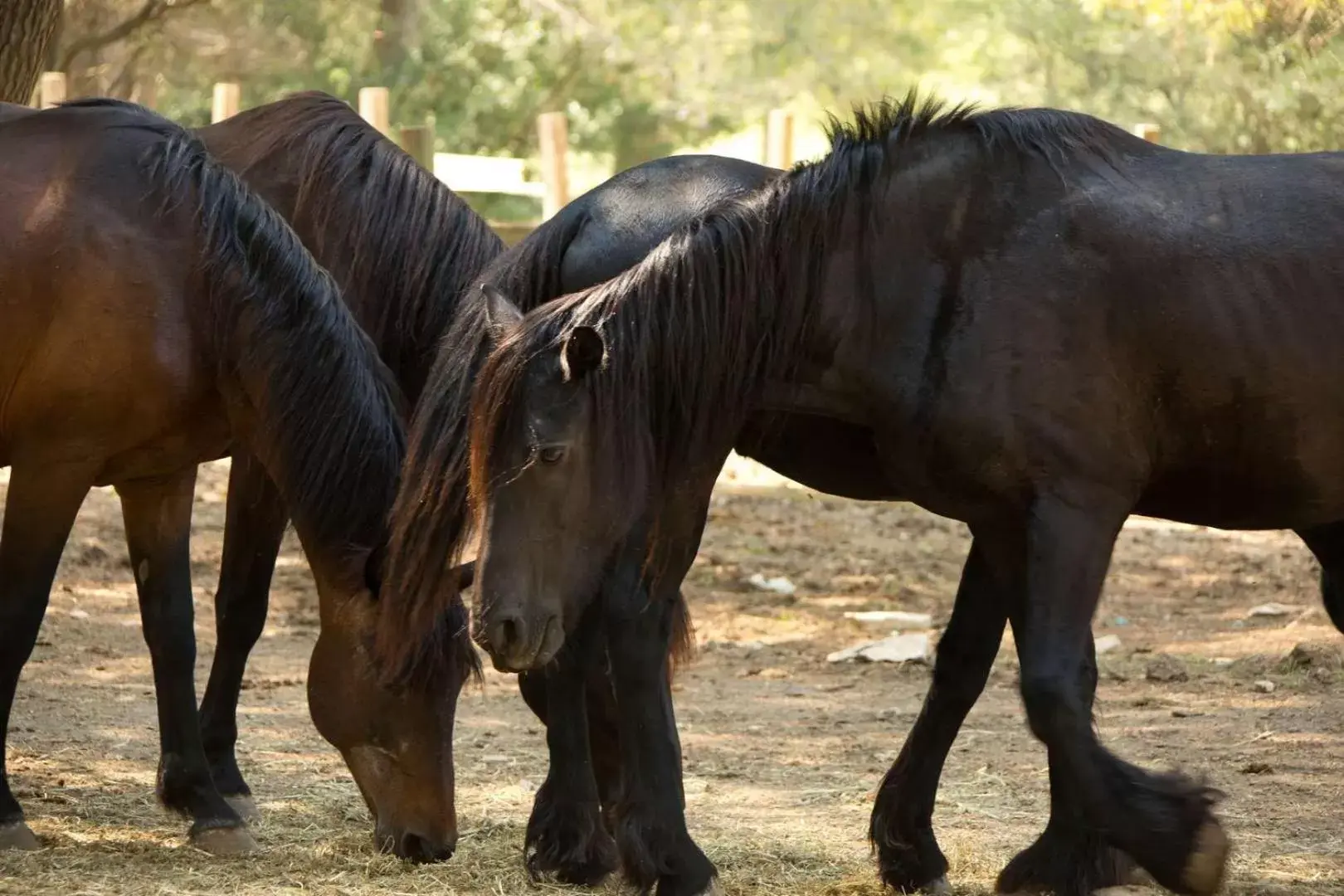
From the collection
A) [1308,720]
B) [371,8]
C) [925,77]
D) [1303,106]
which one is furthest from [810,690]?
[925,77]

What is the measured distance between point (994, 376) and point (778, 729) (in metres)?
2.99

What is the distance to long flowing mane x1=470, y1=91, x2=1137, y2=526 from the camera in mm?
3719

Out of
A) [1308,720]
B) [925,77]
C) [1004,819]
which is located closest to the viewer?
[1004,819]

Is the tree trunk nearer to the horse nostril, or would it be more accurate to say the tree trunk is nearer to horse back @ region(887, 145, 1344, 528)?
the horse nostril

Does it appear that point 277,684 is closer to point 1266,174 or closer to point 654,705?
point 654,705

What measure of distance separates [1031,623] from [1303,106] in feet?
46.1

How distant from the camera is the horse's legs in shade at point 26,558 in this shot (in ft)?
14.6

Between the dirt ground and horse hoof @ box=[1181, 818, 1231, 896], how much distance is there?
0.69m

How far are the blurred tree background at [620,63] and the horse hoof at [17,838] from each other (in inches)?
260

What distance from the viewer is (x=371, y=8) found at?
21578 millimetres

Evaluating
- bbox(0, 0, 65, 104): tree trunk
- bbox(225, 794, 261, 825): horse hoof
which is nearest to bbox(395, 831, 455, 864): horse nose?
bbox(225, 794, 261, 825): horse hoof

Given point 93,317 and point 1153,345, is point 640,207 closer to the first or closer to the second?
point 1153,345

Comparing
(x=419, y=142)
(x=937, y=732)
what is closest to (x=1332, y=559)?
(x=937, y=732)

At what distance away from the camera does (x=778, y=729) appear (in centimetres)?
645
